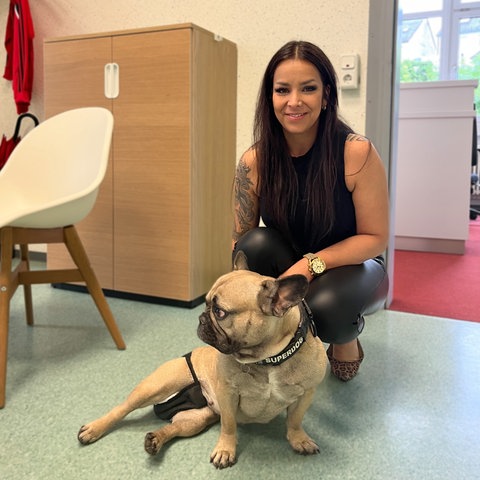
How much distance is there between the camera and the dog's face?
3.12 ft

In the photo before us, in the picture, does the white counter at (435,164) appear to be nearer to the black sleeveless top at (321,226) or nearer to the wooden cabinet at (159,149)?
the wooden cabinet at (159,149)

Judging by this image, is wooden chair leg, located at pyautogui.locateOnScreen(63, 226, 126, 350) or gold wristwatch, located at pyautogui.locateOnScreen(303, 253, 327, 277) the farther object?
wooden chair leg, located at pyautogui.locateOnScreen(63, 226, 126, 350)

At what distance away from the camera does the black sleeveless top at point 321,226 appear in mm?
1374

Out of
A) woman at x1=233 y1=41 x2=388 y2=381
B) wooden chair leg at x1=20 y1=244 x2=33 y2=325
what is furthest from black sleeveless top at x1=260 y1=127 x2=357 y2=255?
wooden chair leg at x1=20 y1=244 x2=33 y2=325

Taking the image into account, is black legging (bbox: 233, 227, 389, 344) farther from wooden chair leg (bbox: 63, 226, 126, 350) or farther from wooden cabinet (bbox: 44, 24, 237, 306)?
wooden cabinet (bbox: 44, 24, 237, 306)

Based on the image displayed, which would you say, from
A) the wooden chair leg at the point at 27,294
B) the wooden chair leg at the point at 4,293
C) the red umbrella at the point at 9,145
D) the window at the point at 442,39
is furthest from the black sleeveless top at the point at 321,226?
the window at the point at 442,39

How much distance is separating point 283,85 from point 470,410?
3.26ft

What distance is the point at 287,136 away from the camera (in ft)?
4.68

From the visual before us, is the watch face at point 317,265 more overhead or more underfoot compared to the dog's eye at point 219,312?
more overhead

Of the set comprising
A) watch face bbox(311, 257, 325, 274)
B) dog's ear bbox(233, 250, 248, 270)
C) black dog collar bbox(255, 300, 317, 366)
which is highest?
dog's ear bbox(233, 250, 248, 270)

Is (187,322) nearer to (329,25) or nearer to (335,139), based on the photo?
(335,139)

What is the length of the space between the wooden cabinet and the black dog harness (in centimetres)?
101

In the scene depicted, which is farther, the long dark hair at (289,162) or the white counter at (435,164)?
the white counter at (435,164)

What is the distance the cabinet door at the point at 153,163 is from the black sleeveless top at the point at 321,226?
0.82 m
